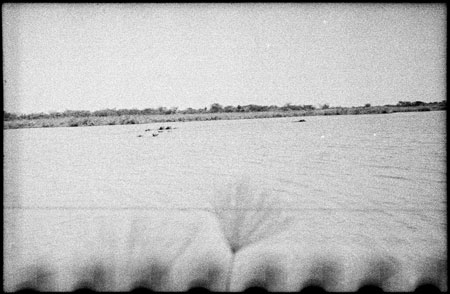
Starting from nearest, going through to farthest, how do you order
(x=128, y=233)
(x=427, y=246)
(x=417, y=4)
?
(x=417, y=4), (x=427, y=246), (x=128, y=233)

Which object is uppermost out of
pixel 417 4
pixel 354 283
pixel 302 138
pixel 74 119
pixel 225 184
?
pixel 417 4

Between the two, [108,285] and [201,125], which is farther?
[201,125]

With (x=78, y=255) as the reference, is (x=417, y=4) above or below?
above

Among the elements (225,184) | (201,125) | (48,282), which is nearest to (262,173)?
(225,184)

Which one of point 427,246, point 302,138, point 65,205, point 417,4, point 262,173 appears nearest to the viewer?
point 417,4

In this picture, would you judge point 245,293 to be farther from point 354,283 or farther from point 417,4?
point 417,4

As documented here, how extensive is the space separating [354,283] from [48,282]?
121 centimetres

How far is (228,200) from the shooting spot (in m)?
2.02

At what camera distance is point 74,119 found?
2.26 m

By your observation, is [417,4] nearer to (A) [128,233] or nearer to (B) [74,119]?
(A) [128,233]

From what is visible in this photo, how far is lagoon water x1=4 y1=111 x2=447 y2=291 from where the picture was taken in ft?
5.00

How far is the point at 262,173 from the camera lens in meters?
2.49

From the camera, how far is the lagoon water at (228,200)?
60.0 inches

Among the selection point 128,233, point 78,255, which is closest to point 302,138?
point 128,233
